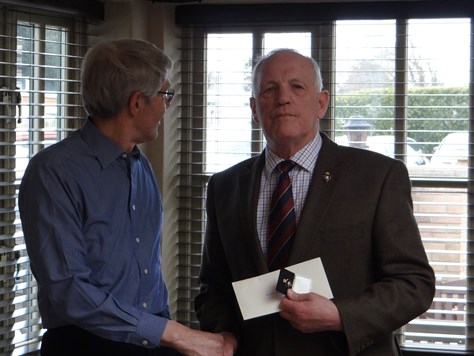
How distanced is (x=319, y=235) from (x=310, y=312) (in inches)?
8.0

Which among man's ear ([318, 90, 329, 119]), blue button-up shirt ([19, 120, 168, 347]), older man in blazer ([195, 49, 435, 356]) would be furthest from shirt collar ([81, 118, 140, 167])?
man's ear ([318, 90, 329, 119])

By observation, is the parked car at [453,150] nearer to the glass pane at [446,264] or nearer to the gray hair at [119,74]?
the glass pane at [446,264]

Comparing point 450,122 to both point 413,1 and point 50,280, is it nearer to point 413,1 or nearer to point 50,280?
point 413,1

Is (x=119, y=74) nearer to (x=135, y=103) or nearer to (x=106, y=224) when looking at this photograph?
(x=135, y=103)

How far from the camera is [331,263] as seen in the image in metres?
1.83

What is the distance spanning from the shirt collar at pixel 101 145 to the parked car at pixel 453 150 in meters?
2.21

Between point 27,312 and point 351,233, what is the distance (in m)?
1.91

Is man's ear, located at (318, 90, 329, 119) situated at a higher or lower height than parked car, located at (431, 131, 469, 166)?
higher

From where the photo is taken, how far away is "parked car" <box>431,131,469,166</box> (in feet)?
12.5

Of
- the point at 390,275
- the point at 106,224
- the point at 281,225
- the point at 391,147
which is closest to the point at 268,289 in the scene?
the point at 281,225

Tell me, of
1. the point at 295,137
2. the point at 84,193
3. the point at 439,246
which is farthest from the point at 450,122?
the point at 84,193

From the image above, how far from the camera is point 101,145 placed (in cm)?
202

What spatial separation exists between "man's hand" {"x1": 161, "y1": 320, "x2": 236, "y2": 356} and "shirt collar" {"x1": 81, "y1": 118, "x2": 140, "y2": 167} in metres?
0.45

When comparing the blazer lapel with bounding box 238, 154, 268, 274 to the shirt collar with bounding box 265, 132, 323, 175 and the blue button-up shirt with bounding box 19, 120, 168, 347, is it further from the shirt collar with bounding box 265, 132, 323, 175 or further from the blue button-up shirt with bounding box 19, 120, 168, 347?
the blue button-up shirt with bounding box 19, 120, 168, 347
